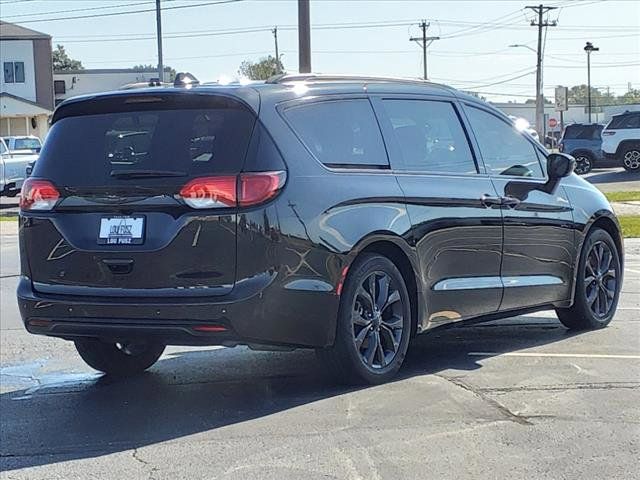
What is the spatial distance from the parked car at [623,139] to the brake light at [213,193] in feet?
93.4

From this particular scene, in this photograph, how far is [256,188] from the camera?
560cm

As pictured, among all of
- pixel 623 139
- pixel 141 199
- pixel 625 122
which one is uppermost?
pixel 625 122

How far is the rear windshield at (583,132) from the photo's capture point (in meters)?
36.0

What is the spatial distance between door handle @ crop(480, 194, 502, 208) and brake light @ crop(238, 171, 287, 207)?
1.91 meters

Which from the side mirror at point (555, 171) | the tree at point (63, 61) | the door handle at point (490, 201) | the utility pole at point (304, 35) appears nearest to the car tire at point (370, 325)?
the door handle at point (490, 201)

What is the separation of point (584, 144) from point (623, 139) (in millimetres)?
3278

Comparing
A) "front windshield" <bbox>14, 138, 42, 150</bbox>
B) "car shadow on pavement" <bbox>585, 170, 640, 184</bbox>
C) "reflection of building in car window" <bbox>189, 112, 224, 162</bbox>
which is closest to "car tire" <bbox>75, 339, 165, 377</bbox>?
"reflection of building in car window" <bbox>189, 112, 224, 162</bbox>

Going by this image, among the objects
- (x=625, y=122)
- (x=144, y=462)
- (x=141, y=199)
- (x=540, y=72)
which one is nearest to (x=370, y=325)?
(x=141, y=199)

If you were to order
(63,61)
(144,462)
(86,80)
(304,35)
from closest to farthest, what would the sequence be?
(144,462), (304,35), (86,80), (63,61)

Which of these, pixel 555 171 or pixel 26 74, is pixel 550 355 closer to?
pixel 555 171

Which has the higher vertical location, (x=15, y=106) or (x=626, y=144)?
(x=15, y=106)

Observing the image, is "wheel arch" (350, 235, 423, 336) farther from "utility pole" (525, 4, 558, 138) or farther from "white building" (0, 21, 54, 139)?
"white building" (0, 21, 54, 139)

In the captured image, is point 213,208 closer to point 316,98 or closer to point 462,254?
point 316,98

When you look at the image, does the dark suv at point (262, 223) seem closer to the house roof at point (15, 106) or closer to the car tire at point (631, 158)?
the car tire at point (631, 158)
